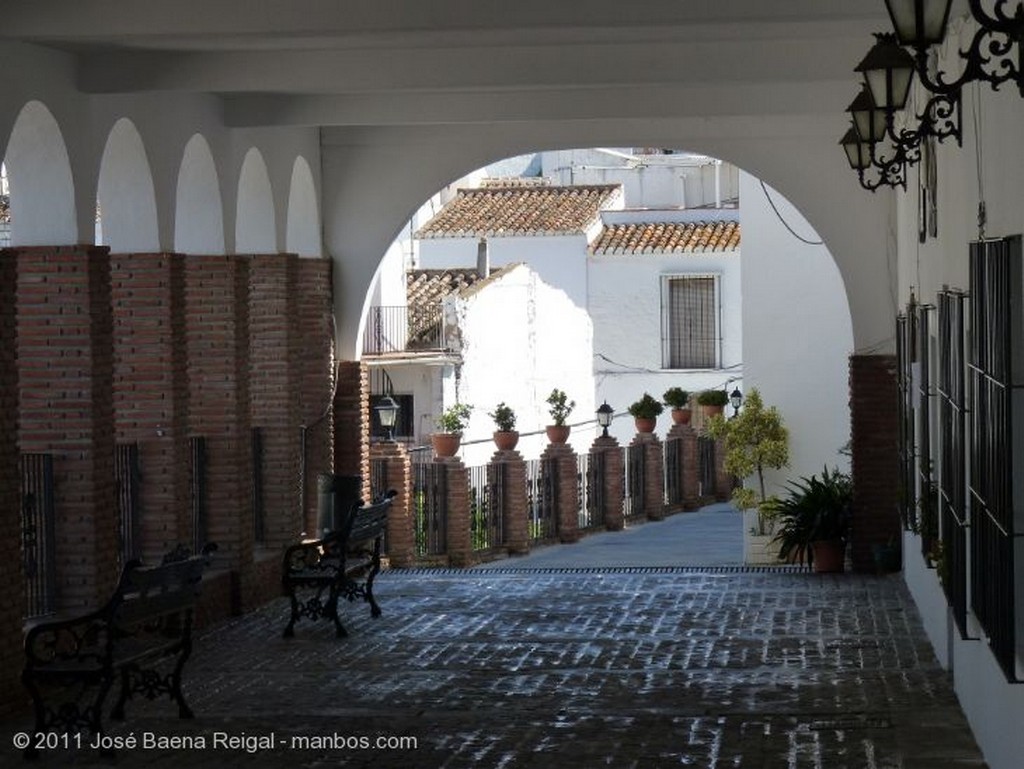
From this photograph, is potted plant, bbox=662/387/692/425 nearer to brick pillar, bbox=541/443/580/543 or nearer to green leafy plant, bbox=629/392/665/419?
green leafy plant, bbox=629/392/665/419

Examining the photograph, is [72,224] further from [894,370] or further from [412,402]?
[412,402]

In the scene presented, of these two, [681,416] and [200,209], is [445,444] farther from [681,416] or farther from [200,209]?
[200,209]

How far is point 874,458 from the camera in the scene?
17.6 meters

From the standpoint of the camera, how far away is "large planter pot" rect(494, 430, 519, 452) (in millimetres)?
26188

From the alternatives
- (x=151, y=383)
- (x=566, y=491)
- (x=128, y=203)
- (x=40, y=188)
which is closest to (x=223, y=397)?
(x=151, y=383)

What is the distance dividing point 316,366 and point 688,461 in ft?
48.2

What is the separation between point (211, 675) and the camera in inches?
482

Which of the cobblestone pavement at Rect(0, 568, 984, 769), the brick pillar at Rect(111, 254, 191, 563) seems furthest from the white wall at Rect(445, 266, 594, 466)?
the brick pillar at Rect(111, 254, 191, 563)

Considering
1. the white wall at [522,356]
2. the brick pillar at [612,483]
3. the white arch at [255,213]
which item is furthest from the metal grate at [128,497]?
the white wall at [522,356]

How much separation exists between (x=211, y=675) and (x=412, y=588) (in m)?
4.94

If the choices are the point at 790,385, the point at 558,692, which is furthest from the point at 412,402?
the point at 558,692

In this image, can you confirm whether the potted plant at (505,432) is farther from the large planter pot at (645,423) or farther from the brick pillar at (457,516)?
the large planter pot at (645,423)

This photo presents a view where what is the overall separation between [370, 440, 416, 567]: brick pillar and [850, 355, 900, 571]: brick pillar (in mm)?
5327

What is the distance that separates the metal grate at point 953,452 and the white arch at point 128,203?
20.0ft
